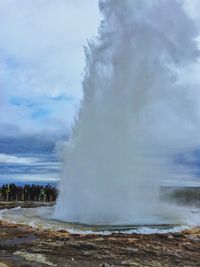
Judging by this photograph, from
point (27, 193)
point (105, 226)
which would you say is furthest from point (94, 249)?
point (27, 193)

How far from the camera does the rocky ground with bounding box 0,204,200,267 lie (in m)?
11.7

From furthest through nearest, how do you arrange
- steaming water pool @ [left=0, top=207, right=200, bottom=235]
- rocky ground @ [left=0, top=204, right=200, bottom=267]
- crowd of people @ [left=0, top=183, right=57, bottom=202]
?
crowd of people @ [left=0, top=183, right=57, bottom=202]
steaming water pool @ [left=0, top=207, right=200, bottom=235]
rocky ground @ [left=0, top=204, right=200, bottom=267]

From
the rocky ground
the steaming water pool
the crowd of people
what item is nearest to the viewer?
the rocky ground

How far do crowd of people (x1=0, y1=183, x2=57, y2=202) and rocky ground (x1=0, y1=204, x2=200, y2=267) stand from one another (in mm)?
25319

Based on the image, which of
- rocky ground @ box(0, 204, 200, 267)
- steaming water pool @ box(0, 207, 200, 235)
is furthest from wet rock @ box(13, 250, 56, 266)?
steaming water pool @ box(0, 207, 200, 235)

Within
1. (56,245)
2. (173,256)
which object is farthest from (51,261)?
(173,256)

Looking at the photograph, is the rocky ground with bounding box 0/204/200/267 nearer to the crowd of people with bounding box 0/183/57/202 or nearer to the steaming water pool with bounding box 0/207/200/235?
the steaming water pool with bounding box 0/207/200/235

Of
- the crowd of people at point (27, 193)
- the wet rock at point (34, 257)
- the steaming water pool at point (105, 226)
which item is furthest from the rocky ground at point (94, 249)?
A: the crowd of people at point (27, 193)

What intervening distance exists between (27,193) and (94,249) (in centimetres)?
3123

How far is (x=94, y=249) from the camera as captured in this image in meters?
13.4

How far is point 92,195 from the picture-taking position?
78.5ft

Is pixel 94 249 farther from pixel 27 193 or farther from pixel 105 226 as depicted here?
pixel 27 193

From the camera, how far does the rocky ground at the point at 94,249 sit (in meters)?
11.7

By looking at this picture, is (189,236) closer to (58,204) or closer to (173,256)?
(173,256)
